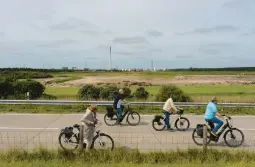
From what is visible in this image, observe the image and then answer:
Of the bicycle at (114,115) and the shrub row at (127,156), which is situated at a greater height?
the bicycle at (114,115)

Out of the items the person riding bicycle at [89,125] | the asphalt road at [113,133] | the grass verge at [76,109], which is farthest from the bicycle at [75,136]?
the grass verge at [76,109]

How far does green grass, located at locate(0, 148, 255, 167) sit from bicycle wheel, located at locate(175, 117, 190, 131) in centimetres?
571

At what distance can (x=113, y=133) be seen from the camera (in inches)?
579

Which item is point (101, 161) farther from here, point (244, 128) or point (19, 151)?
point (244, 128)

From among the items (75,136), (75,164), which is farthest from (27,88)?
(75,164)

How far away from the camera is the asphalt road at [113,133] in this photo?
40.3ft

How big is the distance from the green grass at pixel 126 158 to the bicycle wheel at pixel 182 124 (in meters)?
5.71

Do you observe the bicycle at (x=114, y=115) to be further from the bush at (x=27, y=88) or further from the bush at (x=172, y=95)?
the bush at (x=27, y=88)

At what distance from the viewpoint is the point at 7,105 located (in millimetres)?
22156

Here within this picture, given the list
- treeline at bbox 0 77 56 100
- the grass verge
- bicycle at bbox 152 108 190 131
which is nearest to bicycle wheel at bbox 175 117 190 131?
bicycle at bbox 152 108 190 131

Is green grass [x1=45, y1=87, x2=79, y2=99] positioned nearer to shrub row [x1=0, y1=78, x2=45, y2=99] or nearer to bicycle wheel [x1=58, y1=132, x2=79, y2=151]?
shrub row [x1=0, y1=78, x2=45, y2=99]

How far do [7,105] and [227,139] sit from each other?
14.6 meters

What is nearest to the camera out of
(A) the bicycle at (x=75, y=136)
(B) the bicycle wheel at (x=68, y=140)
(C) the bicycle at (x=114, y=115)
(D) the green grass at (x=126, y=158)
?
A: (D) the green grass at (x=126, y=158)

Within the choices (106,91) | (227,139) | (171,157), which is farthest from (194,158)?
(106,91)
